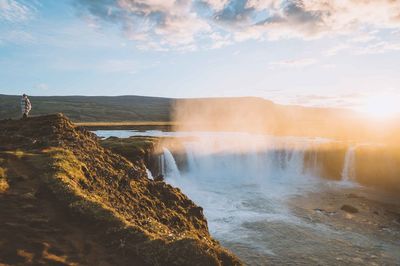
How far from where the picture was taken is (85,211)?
16.3m

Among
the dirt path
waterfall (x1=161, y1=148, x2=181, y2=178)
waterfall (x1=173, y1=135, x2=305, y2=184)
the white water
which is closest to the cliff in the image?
the dirt path

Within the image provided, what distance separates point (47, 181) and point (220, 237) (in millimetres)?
16242

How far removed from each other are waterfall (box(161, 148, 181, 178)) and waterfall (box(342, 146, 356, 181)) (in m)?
27.7

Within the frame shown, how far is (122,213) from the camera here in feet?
58.0

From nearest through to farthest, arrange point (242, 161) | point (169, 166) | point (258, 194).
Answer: point (258, 194)
point (169, 166)
point (242, 161)

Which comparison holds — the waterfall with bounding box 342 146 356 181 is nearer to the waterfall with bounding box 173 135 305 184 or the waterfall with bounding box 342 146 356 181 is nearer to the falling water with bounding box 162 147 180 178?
the waterfall with bounding box 173 135 305 184

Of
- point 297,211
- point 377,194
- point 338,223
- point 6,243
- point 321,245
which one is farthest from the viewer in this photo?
point 377,194

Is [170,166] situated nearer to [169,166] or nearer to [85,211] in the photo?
[169,166]

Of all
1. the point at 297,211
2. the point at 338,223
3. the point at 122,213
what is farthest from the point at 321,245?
the point at 122,213

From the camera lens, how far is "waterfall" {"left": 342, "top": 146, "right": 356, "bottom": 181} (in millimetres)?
60531

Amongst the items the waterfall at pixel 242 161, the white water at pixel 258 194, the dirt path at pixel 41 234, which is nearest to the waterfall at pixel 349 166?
the white water at pixel 258 194

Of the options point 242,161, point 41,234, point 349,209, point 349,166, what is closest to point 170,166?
point 242,161

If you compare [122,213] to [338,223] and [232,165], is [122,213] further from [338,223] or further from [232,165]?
[232,165]

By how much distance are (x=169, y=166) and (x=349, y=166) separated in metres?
31.4
